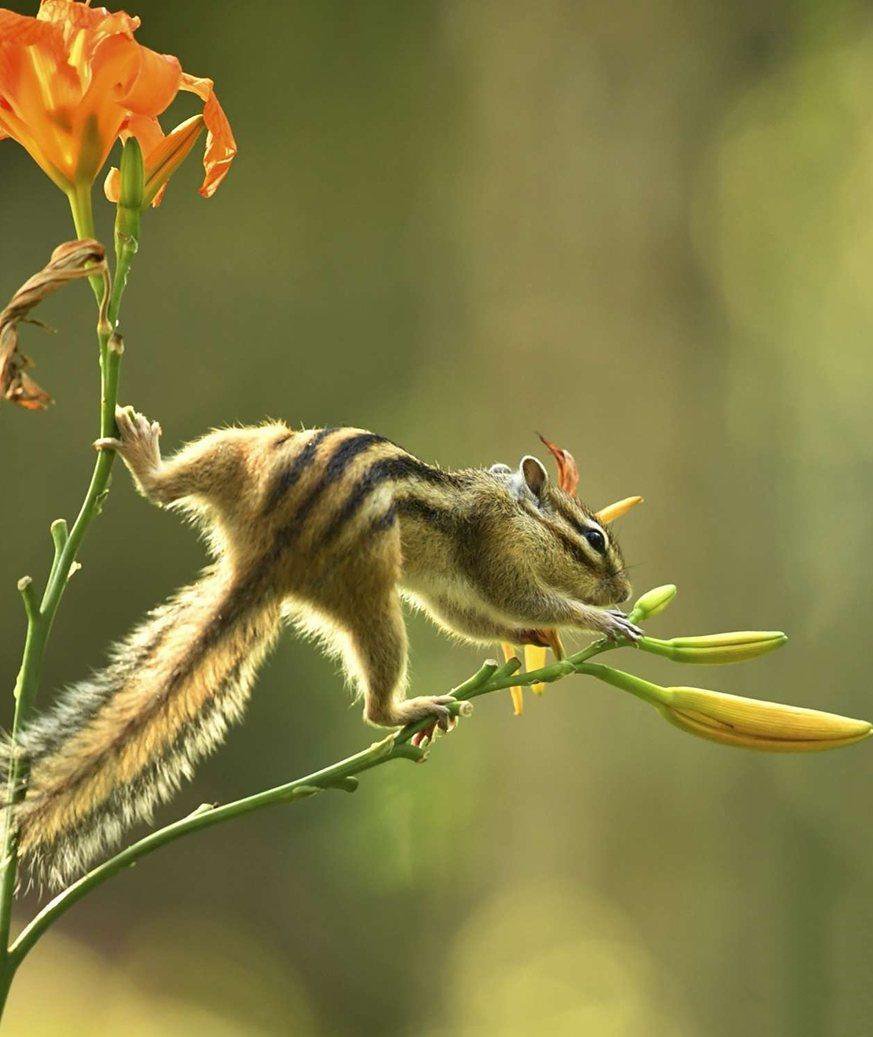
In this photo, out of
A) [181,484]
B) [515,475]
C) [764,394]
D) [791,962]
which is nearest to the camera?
[181,484]

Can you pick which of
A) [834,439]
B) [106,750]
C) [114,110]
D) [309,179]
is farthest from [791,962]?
[114,110]

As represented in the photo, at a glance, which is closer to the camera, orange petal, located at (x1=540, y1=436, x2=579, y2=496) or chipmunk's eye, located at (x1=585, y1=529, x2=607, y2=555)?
orange petal, located at (x1=540, y1=436, x2=579, y2=496)

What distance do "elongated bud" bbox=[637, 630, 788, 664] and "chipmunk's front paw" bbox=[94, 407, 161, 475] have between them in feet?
0.86

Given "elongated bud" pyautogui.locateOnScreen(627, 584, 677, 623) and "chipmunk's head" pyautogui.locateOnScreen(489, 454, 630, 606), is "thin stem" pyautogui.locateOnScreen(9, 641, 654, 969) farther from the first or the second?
"chipmunk's head" pyautogui.locateOnScreen(489, 454, 630, 606)

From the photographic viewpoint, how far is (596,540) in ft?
2.81

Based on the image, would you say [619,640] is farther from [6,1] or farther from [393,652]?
[6,1]

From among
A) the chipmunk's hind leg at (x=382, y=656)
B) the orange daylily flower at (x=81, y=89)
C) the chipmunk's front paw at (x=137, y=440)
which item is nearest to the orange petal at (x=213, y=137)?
the orange daylily flower at (x=81, y=89)

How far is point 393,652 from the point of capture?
0.67 metres

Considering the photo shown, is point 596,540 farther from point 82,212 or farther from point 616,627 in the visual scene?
point 82,212

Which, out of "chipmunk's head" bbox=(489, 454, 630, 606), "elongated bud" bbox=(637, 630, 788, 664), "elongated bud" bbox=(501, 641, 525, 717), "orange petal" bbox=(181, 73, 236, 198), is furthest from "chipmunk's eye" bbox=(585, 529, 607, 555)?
"orange petal" bbox=(181, 73, 236, 198)

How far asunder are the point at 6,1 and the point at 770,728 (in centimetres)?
221

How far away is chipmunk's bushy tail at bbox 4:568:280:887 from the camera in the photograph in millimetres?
497

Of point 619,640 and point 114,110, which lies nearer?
point 114,110

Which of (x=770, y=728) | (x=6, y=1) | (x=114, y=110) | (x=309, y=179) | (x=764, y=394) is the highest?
(x=6, y=1)
